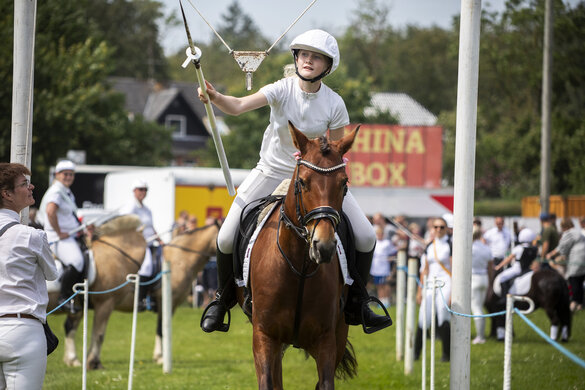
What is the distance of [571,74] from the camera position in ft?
73.7

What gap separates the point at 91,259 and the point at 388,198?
55.0ft

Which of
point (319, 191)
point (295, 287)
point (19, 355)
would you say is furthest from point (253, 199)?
point (19, 355)

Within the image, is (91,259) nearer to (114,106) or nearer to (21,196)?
(21,196)

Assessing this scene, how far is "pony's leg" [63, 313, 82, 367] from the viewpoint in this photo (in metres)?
12.3

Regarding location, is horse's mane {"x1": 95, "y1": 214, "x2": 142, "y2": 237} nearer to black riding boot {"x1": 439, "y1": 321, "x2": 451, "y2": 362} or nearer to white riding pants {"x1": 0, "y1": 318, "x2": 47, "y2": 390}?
black riding boot {"x1": 439, "y1": 321, "x2": 451, "y2": 362}

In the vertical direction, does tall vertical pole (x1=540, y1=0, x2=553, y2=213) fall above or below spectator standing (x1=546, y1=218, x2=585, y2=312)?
above

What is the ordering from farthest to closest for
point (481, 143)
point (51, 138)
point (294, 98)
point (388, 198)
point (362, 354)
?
1. point (481, 143)
2. point (51, 138)
3. point (388, 198)
4. point (362, 354)
5. point (294, 98)

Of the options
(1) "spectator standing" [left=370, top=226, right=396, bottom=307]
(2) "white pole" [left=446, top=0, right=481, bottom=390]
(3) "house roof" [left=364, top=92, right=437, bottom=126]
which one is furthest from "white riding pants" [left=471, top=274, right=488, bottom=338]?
(3) "house roof" [left=364, top=92, right=437, bottom=126]

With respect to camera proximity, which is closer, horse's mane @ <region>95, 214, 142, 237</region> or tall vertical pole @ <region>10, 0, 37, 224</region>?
tall vertical pole @ <region>10, 0, 37, 224</region>

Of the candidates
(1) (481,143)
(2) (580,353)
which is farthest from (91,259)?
(1) (481,143)

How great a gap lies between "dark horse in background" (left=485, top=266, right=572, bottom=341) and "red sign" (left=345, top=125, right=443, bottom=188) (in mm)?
13799

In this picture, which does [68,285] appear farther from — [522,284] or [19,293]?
[522,284]

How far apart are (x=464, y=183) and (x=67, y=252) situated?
277 inches

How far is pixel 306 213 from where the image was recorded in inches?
203
